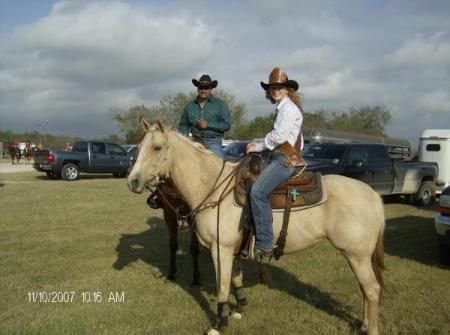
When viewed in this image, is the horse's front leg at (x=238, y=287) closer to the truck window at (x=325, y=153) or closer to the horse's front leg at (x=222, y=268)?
the horse's front leg at (x=222, y=268)

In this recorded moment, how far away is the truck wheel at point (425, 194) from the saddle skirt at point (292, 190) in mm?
11609

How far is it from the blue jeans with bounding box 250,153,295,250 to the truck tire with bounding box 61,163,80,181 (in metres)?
19.1

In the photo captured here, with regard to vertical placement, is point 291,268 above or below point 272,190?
below

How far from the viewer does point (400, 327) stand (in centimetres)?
467

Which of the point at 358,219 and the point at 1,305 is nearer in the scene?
the point at 358,219

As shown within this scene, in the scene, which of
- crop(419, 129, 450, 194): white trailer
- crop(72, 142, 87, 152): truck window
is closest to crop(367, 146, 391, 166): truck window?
crop(419, 129, 450, 194): white trailer

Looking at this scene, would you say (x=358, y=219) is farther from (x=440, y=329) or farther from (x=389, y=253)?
(x=389, y=253)

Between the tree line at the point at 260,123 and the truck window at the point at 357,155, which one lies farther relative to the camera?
the tree line at the point at 260,123

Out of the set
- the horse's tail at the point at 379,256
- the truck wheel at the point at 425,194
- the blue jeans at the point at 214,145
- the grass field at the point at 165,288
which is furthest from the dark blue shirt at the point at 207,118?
the truck wheel at the point at 425,194

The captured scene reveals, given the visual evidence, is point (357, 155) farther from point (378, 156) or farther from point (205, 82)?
point (205, 82)

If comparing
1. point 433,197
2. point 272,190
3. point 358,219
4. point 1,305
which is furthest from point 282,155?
point 433,197

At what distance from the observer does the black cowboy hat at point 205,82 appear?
19.5ft

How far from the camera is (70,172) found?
71.1ft

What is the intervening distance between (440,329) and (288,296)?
1.85m
